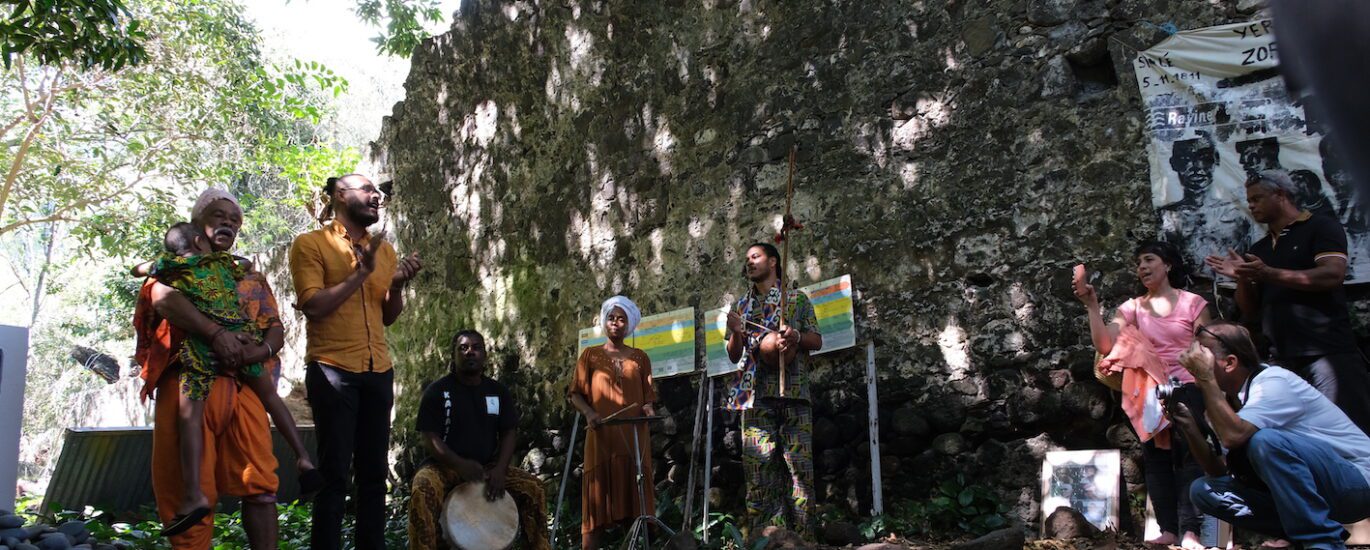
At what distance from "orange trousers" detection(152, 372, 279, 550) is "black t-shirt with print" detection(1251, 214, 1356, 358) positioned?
3762 millimetres

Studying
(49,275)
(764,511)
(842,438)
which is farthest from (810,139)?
(49,275)

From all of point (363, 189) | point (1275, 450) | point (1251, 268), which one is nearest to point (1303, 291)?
point (1251, 268)

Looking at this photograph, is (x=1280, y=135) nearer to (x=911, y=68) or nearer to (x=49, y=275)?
(x=911, y=68)

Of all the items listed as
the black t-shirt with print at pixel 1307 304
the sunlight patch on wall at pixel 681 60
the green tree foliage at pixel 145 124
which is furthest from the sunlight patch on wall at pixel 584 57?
the green tree foliage at pixel 145 124

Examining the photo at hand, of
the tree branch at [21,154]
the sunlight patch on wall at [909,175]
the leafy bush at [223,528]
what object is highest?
the tree branch at [21,154]

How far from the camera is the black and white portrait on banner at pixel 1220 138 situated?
4.29 m

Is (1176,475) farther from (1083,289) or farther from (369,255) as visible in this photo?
(369,255)

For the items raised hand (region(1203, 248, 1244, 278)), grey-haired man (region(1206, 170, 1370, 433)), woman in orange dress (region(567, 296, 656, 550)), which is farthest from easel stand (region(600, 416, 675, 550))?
grey-haired man (region(1206, 170, 1370, 433))

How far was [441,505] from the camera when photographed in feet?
14.7

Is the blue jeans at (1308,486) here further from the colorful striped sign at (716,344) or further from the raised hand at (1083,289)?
the colorful striped sign at (716,344)

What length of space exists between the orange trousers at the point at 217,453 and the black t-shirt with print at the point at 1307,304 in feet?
12.3

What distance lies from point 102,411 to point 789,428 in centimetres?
1564

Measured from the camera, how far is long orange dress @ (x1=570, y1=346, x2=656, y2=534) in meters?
5.19

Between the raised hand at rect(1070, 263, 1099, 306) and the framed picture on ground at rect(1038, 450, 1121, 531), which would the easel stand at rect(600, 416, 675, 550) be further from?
the raised hand at rect(1070, 263, 1099, 306)
